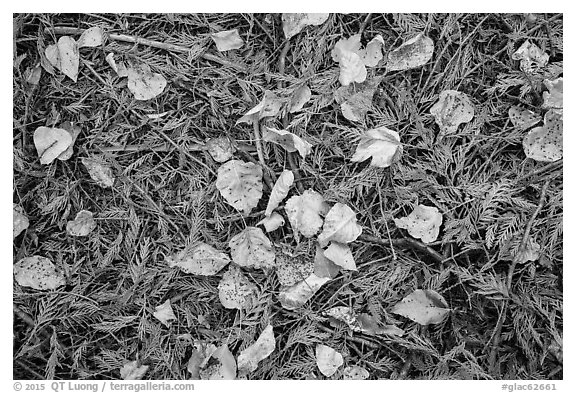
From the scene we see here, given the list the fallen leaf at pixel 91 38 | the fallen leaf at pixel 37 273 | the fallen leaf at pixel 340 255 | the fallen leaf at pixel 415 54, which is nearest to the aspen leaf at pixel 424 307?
the fallen leaf at pixel 340 255

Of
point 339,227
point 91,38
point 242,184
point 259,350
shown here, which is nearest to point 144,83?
point 91,38

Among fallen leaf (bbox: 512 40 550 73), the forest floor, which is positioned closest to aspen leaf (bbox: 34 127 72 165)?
the forest floor

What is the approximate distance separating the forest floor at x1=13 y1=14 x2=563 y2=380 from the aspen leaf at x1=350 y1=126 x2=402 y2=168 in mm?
23

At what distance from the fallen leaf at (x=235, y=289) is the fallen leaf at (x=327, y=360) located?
18 cm

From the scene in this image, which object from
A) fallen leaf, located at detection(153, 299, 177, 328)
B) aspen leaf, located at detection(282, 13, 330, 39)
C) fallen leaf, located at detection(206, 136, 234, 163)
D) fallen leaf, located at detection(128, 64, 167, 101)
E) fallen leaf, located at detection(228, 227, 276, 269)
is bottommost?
fallen leaf, located at detection(153, 299, 177, 328)

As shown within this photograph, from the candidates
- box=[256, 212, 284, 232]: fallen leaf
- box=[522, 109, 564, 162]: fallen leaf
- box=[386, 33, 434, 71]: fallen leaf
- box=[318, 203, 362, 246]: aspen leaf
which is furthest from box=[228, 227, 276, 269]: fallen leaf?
box=[522, 109, 564, 162]: fallen leaf

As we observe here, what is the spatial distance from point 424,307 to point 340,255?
211 millimetres

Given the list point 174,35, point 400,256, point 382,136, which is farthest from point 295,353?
point 174,35

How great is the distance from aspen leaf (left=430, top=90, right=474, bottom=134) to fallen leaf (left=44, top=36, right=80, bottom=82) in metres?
0.78

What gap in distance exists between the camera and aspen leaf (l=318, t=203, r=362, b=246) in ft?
3.93

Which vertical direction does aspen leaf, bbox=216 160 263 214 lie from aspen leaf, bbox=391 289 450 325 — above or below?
above

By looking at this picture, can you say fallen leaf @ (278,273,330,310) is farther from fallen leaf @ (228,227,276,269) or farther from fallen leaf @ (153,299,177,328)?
fallen leaf @ (153,299,177,328)

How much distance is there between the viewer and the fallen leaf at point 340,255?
1200 millimetres
